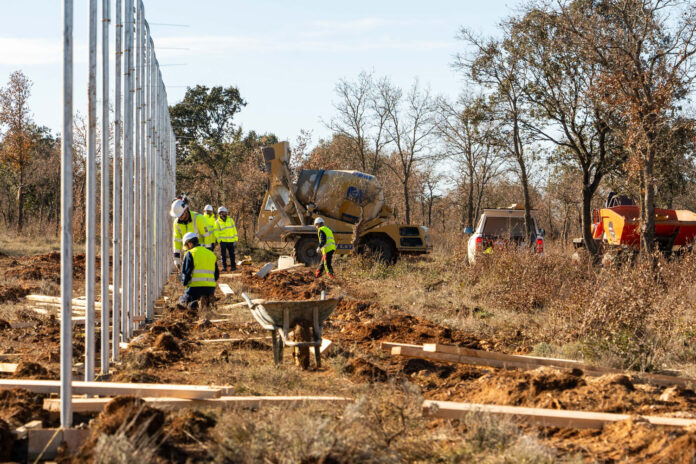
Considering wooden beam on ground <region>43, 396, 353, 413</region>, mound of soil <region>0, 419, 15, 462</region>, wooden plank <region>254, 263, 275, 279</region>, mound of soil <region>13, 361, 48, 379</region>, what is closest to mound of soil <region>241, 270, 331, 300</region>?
wooden plank <region>254, 263, 275, 279</region>

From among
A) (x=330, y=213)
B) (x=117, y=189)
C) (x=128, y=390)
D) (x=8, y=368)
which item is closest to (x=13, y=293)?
(x=117, y=189)

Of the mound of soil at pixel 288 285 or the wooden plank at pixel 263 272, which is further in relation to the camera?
the wooden plank at pixel 263 272

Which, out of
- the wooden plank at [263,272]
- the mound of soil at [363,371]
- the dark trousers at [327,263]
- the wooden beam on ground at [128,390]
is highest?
the dark trousers at [327,263]

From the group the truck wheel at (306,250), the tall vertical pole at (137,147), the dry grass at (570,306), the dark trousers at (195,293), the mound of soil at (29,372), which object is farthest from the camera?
the truck wheel at (306,250)

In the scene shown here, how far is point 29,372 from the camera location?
691cm

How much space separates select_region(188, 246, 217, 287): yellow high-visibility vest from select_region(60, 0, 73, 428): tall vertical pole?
7006 millimetres

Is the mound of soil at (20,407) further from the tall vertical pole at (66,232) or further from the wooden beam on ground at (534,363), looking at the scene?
the wooden beam on ground at (534,363)

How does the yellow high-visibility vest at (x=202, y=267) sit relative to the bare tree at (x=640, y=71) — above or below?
below

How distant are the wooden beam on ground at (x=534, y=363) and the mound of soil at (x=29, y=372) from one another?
3614mm

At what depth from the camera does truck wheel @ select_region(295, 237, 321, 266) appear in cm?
2412

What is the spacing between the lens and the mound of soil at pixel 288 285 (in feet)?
53.8

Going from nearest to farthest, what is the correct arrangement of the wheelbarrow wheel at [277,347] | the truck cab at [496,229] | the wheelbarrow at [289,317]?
the wheelbarrow at [289,317], the wheelbarrow wheel at [277,347], the truck cab at [496,229]

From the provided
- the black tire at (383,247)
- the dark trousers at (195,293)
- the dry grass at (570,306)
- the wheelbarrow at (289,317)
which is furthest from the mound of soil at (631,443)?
the black tire at (383,247)

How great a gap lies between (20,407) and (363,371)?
11.5ft
